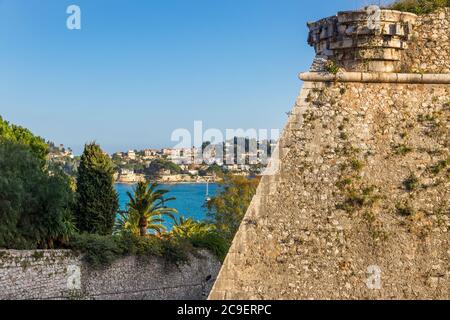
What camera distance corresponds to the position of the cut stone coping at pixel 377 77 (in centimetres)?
1114

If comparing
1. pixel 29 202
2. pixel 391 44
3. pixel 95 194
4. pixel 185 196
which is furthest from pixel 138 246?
pixel 185 196

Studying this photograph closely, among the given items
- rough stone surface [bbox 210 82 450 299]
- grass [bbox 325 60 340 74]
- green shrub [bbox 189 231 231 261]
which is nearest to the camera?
rough stone surface [bbox 210 82 450 299]

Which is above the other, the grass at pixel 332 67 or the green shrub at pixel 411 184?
the grass at pixel 332 67

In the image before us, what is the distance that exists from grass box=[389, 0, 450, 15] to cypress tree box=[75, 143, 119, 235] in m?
20.4

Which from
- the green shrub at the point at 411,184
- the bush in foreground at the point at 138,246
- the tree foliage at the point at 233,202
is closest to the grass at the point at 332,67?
the green shrub at the point at 411,184

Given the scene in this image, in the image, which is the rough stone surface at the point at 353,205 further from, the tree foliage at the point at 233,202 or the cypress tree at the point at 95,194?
the tree foliage at the point at 233,202

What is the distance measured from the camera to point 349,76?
1120 cm

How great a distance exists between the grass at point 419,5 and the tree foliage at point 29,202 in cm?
1127

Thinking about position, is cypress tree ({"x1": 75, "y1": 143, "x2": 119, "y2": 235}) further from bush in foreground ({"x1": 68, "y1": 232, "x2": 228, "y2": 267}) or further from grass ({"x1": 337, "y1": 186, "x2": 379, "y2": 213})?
grass ({"x1": 337, "y1": 186, "x2": 379, "y2": 213})

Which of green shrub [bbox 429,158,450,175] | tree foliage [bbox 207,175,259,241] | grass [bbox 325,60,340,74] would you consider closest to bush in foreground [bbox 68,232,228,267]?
grass [bbox 325,60,340,74]

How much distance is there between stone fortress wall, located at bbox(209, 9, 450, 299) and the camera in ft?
34.8

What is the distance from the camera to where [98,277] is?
2072 centimetres

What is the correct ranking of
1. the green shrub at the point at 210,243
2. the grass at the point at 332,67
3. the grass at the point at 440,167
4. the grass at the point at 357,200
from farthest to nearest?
the green shrub at the point at 210,243 < the grass at the point at 332,67 < the grass at the point at 440,167 < the grass at the point at 357,200
